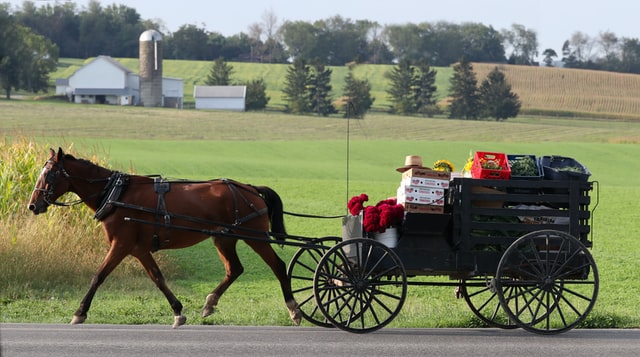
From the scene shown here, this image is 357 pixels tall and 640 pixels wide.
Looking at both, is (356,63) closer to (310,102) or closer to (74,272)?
(310,102)

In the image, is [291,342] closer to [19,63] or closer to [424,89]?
[19,63]

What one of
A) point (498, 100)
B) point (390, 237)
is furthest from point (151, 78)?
point (390, 237)

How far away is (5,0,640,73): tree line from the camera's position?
15612cm

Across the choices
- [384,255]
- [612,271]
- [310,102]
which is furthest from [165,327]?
[310,102]

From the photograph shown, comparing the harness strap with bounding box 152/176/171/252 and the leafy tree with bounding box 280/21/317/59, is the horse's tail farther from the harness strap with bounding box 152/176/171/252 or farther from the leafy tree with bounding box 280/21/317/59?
the leafy tree with bounding box 280/21/317/59

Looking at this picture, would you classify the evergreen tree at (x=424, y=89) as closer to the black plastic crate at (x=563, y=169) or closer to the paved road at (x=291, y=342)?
the black plastic crate at (x=563, y=169)

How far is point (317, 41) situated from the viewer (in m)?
158

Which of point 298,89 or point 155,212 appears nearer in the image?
point 155,212

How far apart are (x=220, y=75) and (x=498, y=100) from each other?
38.9 metres

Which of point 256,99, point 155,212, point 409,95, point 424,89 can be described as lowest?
point 256,99

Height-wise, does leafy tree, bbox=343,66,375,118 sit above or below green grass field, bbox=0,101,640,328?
above

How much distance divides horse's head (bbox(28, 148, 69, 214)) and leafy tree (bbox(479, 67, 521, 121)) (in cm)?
9886

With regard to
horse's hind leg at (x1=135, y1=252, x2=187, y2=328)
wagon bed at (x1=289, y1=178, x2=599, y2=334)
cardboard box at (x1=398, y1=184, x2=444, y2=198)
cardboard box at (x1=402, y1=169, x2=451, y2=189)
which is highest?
cardboard box at (x1=402, y1=169, x2=451, y2=189)

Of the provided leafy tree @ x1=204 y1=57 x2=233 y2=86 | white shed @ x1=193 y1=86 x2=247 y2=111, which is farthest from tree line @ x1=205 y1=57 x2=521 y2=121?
leafy tree @ x1=204 y1=57 x2=233 y2=86
